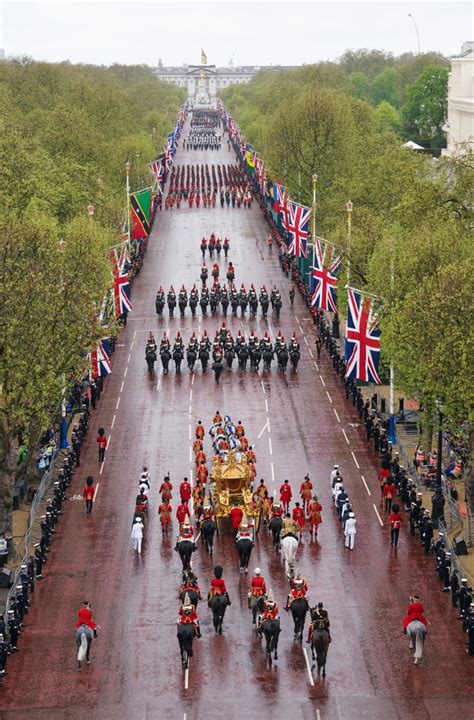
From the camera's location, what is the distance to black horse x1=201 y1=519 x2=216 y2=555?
35281 mm

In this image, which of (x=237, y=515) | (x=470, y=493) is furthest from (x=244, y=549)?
(x=470, y=493)

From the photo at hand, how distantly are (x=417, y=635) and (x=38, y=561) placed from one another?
11103 mm

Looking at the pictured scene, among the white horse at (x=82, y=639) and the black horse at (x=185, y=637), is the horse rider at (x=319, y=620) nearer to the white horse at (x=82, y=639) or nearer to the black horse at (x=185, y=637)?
the black horse at (x=185, y=637)

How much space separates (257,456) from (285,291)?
114 feet

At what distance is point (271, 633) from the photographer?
28.5 m

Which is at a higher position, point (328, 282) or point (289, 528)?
point (328, 282)

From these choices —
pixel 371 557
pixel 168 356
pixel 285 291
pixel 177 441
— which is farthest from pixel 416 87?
pixel 371 557

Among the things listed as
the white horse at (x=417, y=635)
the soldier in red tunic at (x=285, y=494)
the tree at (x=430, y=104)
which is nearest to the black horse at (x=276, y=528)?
the soldier in red tunic at (x=285, y=494)

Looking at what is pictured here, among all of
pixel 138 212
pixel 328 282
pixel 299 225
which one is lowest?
pixel 328 282

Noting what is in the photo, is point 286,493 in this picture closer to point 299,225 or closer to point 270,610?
point 270,610

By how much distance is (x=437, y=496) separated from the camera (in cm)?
3925

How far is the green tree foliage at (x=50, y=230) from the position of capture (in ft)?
122

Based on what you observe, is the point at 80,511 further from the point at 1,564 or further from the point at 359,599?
the point at 359,599

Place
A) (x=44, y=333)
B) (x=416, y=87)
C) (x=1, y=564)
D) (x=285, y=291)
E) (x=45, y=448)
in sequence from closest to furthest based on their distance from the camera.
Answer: (x=1, y=564) → (x=44, y=333) → (x=45, y=448) → (x=285, y=291) → (x=416, y=87)
